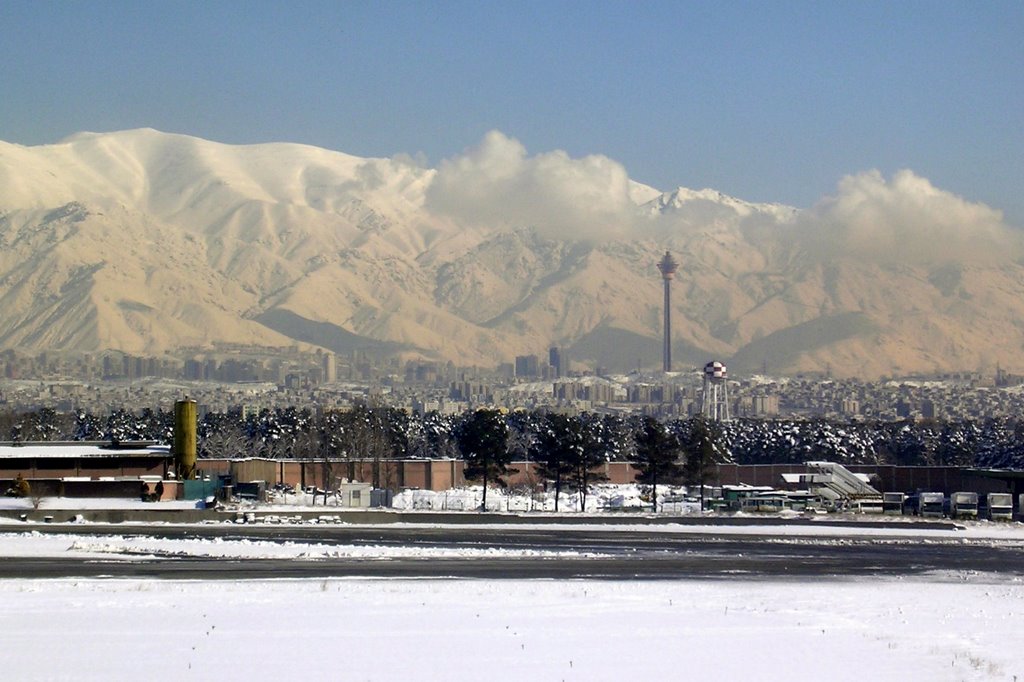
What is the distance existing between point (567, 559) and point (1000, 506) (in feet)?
189

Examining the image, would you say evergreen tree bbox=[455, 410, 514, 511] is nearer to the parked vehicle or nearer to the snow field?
the parked vehicle

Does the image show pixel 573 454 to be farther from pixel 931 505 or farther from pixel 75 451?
pixel 75 451

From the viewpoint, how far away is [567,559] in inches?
2389

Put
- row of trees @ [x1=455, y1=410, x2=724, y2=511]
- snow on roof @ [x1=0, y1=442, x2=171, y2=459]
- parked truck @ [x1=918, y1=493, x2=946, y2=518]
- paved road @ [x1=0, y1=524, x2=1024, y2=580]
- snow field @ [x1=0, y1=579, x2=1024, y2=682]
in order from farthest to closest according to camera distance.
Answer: row of trees @ [x1=455, y1=410, x2=724, y2=511] < parked truck @ [x1=918, y1=493, x2=946, y2=518] < snow on roof @ [x1=0, y1=442, x2=171, y2=459] < paved road @ [x1=0, y1=524, x2=1024, y2=580] < snow field @ [x1=0, y1=579, x2=1024, y2=682]

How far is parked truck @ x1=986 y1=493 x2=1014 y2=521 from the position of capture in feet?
348

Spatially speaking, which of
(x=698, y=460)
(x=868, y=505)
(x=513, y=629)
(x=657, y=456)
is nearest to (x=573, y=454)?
(x=657, y=456)

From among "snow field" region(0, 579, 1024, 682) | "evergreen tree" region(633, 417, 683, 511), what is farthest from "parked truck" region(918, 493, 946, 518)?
"snow field" region(0, 579, 1024, 682)

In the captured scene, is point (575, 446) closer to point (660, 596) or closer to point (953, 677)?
point (660, 596)

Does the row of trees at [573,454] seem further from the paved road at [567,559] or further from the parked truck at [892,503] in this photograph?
the paved road at [567,559]

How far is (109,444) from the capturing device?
407 ft

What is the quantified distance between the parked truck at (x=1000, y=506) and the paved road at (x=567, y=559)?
25.2 meters

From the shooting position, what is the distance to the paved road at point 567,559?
53500mm

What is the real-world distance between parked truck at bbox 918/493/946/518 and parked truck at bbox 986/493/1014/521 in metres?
3.58

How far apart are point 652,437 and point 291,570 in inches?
2800
